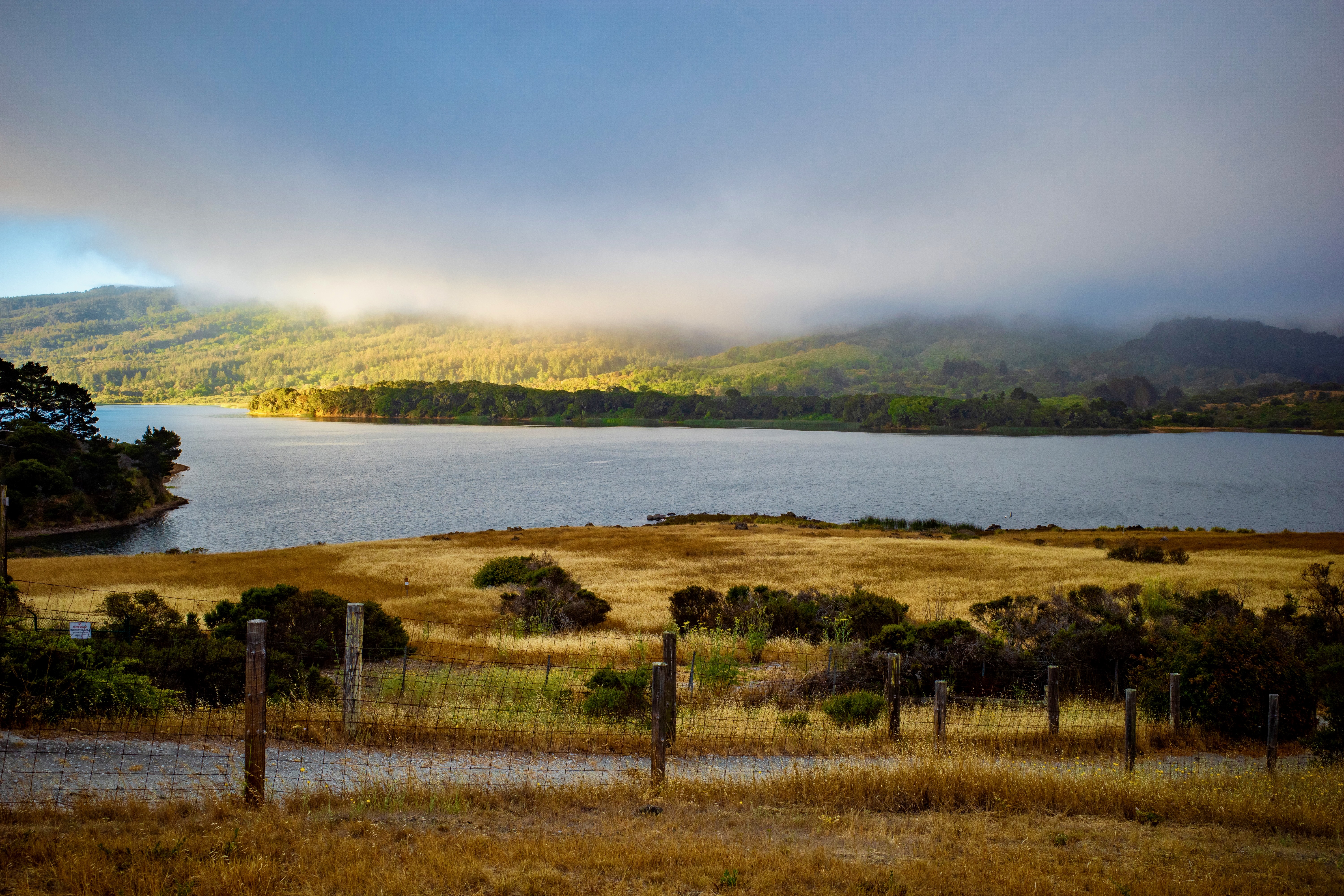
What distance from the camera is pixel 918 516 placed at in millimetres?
72500

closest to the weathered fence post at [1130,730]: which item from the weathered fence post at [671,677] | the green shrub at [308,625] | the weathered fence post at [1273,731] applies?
the weathered fence post at [1273,731]

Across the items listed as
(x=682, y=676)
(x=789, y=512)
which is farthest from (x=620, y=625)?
(x=789, y=512)

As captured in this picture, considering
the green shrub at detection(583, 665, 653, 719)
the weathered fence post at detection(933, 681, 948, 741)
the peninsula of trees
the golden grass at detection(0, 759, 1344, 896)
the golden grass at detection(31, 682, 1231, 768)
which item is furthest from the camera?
the peninsula of trees

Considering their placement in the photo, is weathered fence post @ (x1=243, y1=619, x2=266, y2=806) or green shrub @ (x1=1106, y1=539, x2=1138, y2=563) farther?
green shrub @ (x1=1106, y1=539, x2=1138, y2=563)

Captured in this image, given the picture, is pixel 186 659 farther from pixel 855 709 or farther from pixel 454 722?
pixel 855 709

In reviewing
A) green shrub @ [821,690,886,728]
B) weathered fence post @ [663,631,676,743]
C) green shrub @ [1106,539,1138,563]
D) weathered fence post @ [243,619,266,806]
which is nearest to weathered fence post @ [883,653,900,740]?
green shrub @ [821,690,886,728]

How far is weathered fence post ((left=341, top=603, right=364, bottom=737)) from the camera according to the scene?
30.2 ft

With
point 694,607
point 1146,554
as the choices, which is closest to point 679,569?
point 694,607

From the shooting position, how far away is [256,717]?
6.80 metres

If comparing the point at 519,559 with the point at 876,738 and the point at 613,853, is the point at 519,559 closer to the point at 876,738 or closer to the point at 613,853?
the point at 876,738

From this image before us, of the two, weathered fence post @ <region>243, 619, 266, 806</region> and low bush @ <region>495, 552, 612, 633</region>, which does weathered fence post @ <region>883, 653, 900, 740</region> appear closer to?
weathered fence post @ <region>243, 619, 266, 806</region>

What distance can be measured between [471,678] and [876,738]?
7.32m

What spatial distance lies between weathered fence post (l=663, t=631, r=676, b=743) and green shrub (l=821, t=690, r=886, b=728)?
4435 mm

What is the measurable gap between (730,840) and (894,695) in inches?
179
